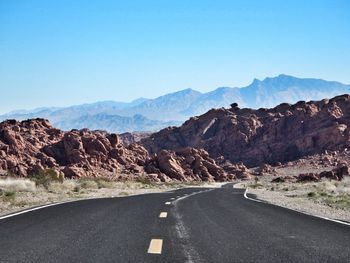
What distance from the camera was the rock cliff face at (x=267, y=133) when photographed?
12312cm

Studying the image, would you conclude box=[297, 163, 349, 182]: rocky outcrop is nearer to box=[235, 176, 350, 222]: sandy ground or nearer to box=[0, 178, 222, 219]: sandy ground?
box=[235, 176, 350, 222]: sandy ground

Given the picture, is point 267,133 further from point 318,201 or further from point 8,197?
point 8,197

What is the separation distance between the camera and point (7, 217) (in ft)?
46.4

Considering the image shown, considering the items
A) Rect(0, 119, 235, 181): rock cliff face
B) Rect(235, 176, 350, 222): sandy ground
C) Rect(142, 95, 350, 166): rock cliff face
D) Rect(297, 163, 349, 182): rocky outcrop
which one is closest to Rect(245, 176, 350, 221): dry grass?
Rect(235, 176, 350, 222): sandy ground

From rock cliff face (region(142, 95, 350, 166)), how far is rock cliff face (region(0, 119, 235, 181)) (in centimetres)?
3258

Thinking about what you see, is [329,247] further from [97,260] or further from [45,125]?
[45,125]

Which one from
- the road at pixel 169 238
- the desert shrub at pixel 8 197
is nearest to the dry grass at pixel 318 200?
the road at pixel 169 238

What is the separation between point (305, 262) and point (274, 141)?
128 m

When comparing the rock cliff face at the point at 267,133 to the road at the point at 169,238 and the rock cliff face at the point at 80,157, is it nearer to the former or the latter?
the rock cliff face at the point at 80,157

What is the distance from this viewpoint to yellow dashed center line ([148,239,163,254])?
879 cm

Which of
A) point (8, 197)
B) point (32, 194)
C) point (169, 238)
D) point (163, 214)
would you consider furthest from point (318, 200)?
point (169, 238)

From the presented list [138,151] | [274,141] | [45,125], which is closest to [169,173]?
[138,151]

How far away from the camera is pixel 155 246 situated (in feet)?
30.6

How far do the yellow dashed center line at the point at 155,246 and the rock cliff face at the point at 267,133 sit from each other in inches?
4466
